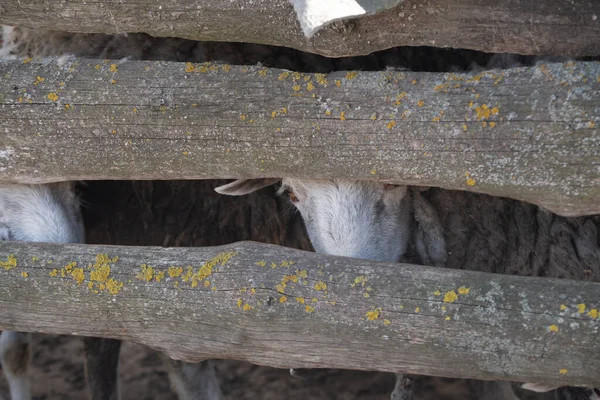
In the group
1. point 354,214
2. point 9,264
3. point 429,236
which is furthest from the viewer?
point 429,236

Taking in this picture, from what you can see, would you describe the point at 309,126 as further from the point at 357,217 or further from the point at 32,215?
the point at 32,215

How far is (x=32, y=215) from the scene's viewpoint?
10.1 feet

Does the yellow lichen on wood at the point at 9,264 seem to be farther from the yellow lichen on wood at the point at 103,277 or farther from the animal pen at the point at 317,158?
the yellow lichen on wood at the point at 103,277

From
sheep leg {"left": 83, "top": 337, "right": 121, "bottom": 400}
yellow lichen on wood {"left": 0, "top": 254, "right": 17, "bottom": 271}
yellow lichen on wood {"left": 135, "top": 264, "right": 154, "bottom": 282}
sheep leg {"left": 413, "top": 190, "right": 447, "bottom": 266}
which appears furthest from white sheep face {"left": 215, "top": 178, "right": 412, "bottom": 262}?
sheep leg {"left": 83, "top": 337, "right": 121, "bottom": 400}

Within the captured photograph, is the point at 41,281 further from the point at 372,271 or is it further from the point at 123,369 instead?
the point at 123,369

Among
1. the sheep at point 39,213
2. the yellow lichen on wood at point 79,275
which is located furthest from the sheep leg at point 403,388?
the sheep at point 39,213

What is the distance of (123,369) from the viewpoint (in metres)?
5.06

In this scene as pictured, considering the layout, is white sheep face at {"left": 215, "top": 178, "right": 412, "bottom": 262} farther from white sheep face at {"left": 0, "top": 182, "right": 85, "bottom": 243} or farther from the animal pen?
white sheep face at {"left": 0, "top": 182, "right": 85, "bottom": 243}

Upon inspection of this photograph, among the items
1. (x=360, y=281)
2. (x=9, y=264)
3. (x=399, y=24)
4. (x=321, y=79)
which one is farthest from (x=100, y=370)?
(x=399, y=24)

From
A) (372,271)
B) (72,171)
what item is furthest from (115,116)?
(372,271)

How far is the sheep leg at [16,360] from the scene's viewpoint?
4.03m

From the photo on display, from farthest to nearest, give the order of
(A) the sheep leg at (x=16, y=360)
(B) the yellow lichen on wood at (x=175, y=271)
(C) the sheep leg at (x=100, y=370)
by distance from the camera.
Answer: (C) the sheep leg at (x=100, y=370)
(A) the sheep leg at (x=16, y=360)
(B) the yellow lichen on wood at (x=175, y=271)

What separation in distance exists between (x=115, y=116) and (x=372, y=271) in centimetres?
99

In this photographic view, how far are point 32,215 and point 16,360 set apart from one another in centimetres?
138
